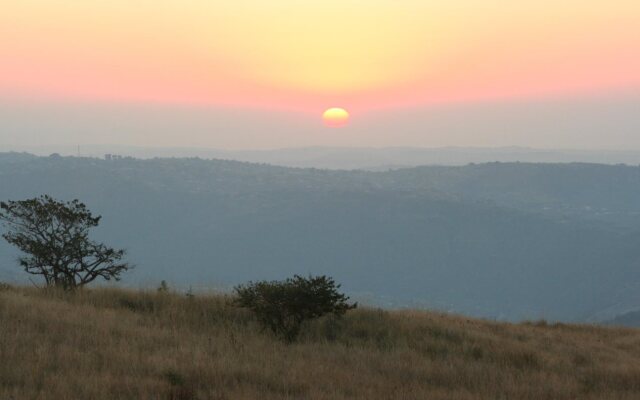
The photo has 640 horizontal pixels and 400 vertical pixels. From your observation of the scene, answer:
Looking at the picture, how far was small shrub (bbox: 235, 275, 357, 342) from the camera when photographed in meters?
11.0

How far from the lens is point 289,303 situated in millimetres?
10992

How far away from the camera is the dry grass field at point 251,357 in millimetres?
6797

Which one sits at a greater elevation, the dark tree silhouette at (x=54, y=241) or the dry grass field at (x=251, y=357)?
the dark tree silhouette at (x=54, y=241)

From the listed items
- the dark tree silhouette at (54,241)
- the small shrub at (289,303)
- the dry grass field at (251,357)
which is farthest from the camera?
the dark tree silhouette at (54,241)

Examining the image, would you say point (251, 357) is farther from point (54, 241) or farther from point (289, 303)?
point (54, 241)

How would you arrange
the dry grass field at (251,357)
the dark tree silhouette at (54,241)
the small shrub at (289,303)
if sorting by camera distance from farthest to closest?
1. the dark tree silhouette at (54,241)
2. the small shrub at (289,303)
3. the dry grass field at (251,357)

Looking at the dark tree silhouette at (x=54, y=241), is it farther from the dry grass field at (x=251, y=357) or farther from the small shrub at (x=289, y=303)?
the small shrub at (x=289, y=303)

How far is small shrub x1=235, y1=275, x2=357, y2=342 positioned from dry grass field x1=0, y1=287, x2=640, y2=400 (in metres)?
0.35

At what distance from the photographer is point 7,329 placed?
27.8 feet

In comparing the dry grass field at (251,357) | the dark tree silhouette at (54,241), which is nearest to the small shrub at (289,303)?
the dry grass field at (251,357)

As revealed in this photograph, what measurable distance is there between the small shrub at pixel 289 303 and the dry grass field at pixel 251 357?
13.9 inches

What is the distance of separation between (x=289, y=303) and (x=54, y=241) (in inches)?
252

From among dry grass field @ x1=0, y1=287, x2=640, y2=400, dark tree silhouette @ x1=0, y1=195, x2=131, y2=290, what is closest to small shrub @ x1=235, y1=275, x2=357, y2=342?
dry grass field @ x1=0, y1=287, x2=640, y2=400

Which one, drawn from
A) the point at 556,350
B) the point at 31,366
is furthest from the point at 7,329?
the point at 556,350
